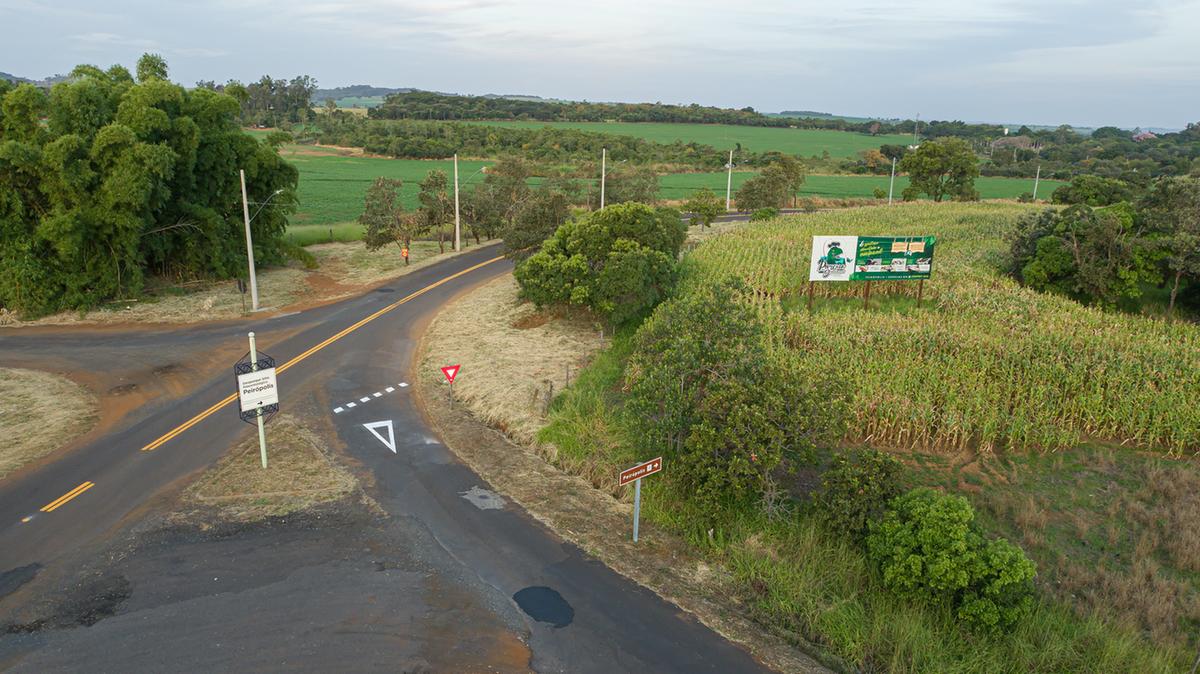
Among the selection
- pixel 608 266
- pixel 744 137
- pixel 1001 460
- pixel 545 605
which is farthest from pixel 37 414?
pixel 744 137

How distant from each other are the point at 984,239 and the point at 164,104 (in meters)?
44.6

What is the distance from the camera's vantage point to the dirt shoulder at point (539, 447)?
12930 mm

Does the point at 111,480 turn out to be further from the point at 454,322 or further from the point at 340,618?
the point at 454,322

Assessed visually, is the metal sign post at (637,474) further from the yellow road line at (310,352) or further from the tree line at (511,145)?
the tree line at (511,145)

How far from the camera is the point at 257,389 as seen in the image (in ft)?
54.7

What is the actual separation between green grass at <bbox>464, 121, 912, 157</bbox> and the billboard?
114 meters

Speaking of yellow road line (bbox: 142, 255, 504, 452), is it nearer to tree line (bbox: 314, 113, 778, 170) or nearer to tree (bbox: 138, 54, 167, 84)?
tree (bbox: 138, 54, 167, 84)

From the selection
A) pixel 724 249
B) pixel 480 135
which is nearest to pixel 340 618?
pixel 724 249

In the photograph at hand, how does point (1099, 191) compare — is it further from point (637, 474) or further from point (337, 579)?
point (337, 579)

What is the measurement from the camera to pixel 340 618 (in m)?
12.1

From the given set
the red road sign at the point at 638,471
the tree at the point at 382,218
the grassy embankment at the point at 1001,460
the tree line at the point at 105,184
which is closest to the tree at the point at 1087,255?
the grassy embankment at the point at 1001,460

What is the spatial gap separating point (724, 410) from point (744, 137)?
16585cm

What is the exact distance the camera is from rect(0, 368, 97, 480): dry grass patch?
18.1m

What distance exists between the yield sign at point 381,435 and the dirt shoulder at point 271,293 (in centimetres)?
1435
